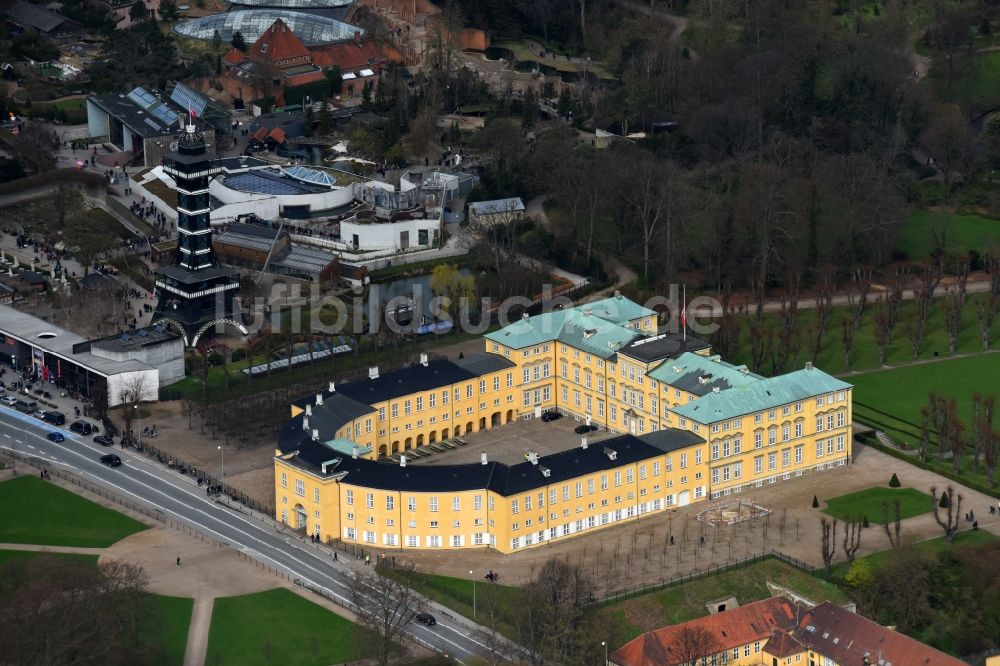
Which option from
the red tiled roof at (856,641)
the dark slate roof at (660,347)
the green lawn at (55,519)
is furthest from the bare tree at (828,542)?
the green lawn at (55,519)

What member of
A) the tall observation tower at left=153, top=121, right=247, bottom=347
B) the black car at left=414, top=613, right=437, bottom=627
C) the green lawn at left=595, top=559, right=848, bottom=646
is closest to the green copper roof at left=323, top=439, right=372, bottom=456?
the black car at left=414, top=613, right=437, bottom=627

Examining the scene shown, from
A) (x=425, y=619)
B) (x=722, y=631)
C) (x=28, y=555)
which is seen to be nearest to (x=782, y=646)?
(x=722, y=631)

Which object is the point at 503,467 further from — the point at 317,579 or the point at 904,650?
the point at 904,650

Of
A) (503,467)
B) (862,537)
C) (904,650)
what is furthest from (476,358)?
(904,650)

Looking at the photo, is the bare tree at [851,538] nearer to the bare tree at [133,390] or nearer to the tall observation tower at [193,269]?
the bare tree at [133,390]

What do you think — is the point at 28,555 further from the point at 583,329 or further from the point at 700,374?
the point at 700,374

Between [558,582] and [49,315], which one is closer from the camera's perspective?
[558,582]
